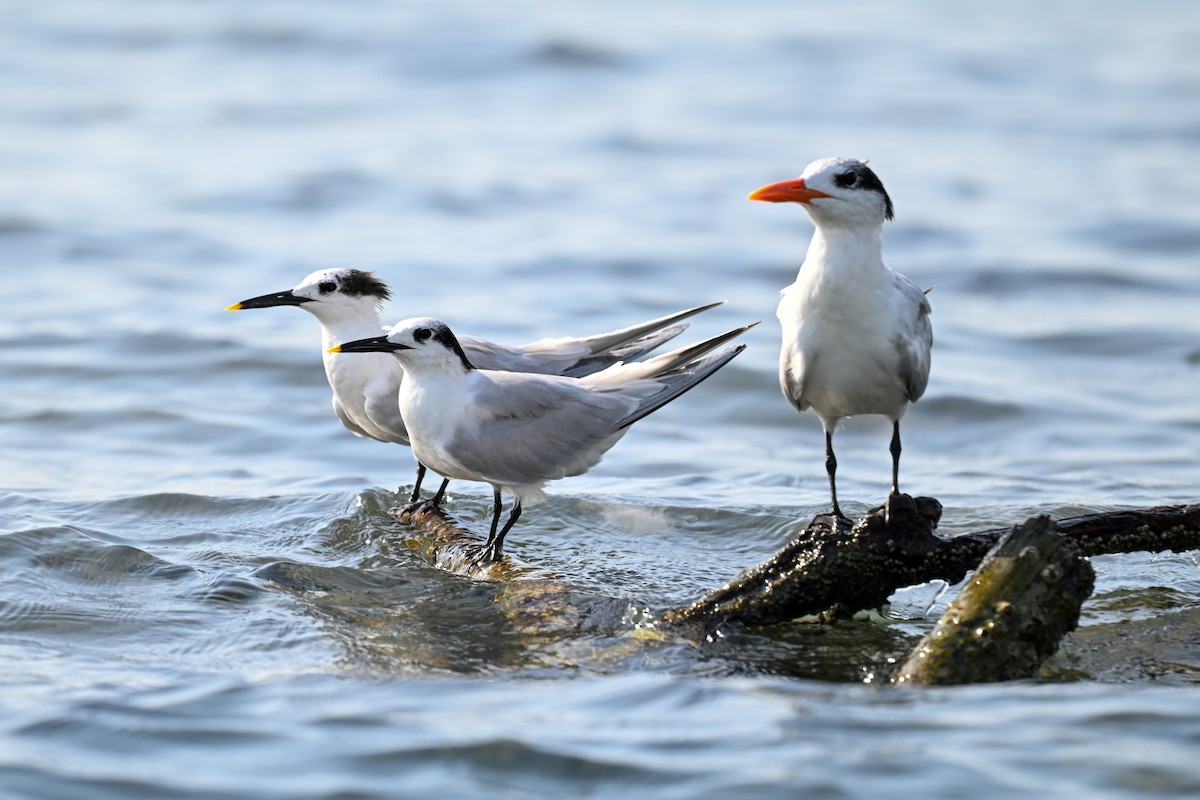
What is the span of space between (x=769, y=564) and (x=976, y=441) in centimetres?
439

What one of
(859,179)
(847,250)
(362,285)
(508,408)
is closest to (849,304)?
(847,250)

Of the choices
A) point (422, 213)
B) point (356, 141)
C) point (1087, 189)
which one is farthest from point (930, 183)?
point (356, 141)

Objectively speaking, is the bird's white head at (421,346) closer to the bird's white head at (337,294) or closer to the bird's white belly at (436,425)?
the bird's white belly at (436,425)

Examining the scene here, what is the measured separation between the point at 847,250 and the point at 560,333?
223 inches

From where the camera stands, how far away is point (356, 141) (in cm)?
1717

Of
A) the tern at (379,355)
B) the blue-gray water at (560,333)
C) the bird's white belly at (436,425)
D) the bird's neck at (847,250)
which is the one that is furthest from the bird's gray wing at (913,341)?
the bird's white belly at (436,425)

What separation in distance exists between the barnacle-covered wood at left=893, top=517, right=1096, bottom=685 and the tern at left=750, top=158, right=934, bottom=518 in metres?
0.75

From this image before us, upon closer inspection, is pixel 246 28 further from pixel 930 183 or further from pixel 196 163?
pixel 930 183

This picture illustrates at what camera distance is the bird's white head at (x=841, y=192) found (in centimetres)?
555

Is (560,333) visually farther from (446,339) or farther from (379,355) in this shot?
(446,339)

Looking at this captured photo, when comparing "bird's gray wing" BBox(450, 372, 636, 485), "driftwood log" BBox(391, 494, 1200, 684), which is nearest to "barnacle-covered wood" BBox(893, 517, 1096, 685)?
"driftwood log" BBox(391, 494, 1200, 684)

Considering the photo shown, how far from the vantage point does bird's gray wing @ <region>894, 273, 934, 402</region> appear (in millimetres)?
5656

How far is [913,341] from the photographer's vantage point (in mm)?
5707

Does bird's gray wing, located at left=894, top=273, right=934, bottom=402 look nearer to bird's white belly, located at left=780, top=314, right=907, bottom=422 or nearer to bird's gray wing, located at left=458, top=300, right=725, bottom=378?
bird's white belly, located at left=780, top=314, right=907, bottom=422
